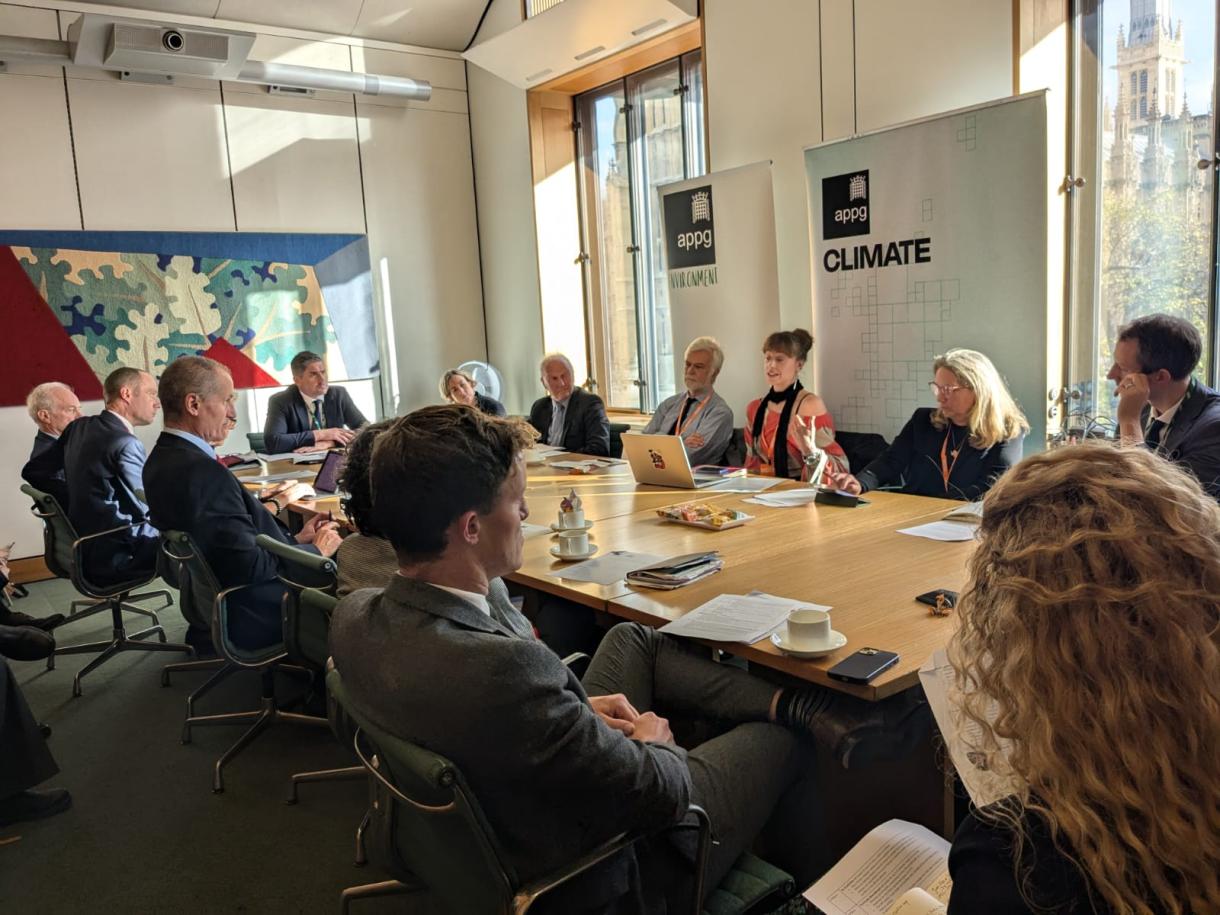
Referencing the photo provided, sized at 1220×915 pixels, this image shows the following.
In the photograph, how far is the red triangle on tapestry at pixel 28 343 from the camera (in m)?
6.39

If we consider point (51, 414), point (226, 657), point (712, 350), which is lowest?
point (226, 657)

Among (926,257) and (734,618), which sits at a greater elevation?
(926,257)

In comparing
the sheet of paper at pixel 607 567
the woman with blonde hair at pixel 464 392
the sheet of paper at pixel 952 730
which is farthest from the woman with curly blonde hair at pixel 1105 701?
the woman with blonde hair at pixel 464 392

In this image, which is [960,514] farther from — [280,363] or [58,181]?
[58,181]

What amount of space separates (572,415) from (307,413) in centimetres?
205

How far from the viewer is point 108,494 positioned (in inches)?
171

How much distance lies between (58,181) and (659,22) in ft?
14.4

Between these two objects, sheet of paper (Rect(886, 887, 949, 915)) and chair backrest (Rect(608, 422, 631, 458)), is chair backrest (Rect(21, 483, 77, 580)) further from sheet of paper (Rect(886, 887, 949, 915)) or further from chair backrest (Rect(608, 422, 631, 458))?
sheet of paper (Rect(886, 887, 949, 915))

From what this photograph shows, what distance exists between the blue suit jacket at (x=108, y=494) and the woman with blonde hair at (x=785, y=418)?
3.05 m

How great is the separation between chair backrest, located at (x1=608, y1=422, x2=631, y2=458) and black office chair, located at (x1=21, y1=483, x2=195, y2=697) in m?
2.93

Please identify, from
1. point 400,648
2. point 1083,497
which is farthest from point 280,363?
point 1083,497

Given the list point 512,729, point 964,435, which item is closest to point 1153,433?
point 964,435

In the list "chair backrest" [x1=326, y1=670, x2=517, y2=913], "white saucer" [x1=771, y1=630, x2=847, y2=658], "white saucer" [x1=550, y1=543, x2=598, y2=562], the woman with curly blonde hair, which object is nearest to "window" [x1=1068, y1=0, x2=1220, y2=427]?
"white saucer" [x1=550, y1=543, x2=598, y2=562]

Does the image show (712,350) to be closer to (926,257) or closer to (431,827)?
(926,257)
